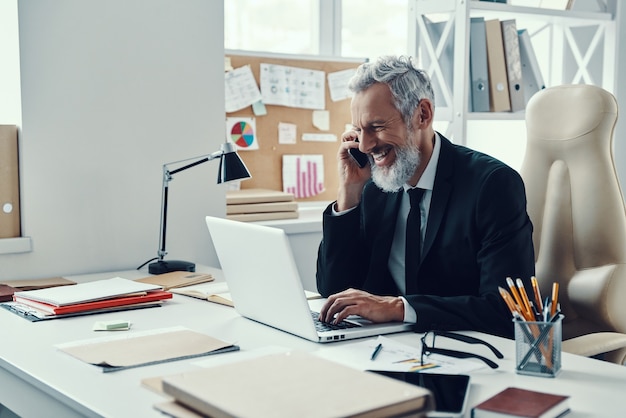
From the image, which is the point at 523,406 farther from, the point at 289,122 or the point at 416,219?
the point at 289,122

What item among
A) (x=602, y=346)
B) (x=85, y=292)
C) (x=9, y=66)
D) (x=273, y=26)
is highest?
(x=273, y=26)

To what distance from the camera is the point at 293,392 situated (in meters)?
1.02

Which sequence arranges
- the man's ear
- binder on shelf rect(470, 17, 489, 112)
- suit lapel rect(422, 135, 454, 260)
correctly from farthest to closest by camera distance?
binder on shelf rect(470, 17, 489, 112), the man's ear, suit lapel rect(422, 135, 454, 260)

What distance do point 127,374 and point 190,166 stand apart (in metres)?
1.11

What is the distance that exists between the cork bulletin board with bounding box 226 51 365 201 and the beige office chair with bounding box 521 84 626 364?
118 cm

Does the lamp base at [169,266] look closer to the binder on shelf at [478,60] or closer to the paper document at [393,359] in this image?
the paper document at [393,359]

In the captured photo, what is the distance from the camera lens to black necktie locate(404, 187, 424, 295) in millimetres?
1944

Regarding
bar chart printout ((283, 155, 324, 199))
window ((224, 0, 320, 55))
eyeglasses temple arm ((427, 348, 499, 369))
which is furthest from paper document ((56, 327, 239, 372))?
window ((224, 0, 320, 55))

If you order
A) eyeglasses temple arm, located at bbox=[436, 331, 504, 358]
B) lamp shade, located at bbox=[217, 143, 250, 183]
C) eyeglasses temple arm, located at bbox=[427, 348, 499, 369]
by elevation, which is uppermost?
lamp shade, located at bbox=[217, 143, 250, 183]

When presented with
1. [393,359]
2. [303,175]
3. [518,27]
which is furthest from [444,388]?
[518,27]

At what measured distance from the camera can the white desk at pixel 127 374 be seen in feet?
3.90

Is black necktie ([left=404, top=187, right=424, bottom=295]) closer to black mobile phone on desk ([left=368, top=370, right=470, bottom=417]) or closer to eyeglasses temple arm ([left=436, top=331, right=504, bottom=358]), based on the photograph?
eyeglasses temple arm ([left=436, top=331, right=504, bottom=358])

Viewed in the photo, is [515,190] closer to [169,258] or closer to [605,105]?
[605,105]

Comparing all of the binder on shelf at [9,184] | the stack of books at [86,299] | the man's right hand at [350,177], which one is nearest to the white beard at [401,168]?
the man's right hand at [350,177]
